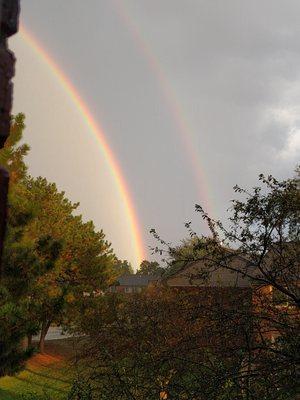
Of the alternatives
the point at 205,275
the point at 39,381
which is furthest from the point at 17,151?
the point at 39,381

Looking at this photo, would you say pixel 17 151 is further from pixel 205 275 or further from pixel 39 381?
pixel 39 381

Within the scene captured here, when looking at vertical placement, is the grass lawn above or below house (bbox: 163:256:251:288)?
below

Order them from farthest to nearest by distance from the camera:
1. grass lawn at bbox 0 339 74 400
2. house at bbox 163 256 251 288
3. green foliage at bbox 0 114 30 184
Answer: grass lawn at bbox 0 339 74 400
green foliage at bbox 0 114 30 184
house at bbox 163 256 251 288

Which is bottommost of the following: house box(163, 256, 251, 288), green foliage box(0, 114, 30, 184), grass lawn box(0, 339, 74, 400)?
grass lawn box(0, 339, 74, 400)

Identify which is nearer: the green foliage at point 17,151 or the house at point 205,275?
the house at point 205,275

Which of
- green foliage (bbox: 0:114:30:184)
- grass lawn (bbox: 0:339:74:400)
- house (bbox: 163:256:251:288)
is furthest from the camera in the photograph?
grass lawn (bbox: 0:339:74:400)

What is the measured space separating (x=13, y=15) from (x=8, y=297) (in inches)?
510

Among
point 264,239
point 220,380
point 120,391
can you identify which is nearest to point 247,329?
point 220,380

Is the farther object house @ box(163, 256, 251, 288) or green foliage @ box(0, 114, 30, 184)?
green foliage @ box(0, 114, 30, 184)

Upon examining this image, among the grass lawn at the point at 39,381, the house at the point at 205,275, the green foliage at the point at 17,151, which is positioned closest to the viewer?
the house at the point at 205,275

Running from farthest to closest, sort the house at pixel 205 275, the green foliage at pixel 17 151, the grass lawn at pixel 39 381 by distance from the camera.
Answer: the grass lawn at pixel 39 381
the green foliage at pixel 17 151
the house at pixel 205 275

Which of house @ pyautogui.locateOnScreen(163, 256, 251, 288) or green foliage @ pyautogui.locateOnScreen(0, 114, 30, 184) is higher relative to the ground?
green foliage @ pyautogui.locateOnScreen(0, 114, 30, 184)

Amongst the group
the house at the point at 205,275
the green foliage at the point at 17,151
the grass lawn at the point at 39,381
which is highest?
the green foliage at the point at 17,151

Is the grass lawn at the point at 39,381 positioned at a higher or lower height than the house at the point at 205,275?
lower
